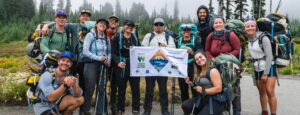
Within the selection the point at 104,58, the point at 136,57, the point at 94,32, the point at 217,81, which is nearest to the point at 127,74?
the point at 136,57

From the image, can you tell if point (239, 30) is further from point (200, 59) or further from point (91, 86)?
point (91, 86)

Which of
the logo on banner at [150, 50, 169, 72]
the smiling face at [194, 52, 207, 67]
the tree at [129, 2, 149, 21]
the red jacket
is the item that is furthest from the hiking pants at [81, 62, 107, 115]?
the tree at [129, 2, 149, 21]

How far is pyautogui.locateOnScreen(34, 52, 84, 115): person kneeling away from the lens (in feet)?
13.1

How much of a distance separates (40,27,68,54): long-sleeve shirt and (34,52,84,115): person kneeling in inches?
36.5

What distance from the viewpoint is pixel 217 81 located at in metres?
4.11

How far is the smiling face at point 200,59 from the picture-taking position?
4387 millimetres

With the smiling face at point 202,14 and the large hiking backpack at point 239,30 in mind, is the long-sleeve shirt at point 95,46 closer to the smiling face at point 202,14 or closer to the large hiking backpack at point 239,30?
the smiling face at point 202,14

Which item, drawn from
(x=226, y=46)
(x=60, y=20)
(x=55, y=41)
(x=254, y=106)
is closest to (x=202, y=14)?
(x=226, y=46)

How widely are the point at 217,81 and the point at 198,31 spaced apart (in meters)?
2.12

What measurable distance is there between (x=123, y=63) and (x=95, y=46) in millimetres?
784

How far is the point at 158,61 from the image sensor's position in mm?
5918

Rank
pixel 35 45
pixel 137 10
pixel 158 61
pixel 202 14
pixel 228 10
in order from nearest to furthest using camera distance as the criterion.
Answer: pixel 35 45
pixel 158 61
pixel 202 14
pixel 228 10
pixel 137 10

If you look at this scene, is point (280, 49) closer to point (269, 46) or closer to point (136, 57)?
point (269, 46)

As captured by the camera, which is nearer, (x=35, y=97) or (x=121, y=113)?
(x=35, y=97)
